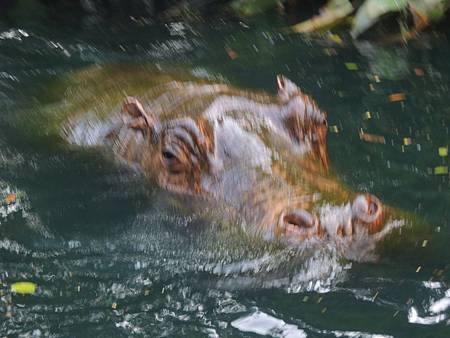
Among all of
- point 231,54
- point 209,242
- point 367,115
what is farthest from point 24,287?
point 231,54

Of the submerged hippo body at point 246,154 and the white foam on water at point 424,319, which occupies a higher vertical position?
the submerged hippo body at point 246,154

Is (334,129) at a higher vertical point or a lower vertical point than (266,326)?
higher

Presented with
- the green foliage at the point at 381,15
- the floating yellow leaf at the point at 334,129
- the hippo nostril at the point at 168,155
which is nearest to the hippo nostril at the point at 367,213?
the hippo nostril at the point at 168,155

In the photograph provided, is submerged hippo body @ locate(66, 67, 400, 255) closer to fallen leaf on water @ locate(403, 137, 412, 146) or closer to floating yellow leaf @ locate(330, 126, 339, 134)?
floating yellow leaf @ locate(330, 126, 339, 134)

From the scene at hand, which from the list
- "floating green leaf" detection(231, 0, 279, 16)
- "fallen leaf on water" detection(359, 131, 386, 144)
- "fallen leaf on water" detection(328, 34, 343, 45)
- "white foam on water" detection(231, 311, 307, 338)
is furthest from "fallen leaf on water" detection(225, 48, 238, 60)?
"white foam on water" detection(231, 311, 307, 338)

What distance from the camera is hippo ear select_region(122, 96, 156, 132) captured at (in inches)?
260

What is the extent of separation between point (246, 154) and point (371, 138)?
2.33m

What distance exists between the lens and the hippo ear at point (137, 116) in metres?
6.61

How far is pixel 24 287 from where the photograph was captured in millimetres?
5457

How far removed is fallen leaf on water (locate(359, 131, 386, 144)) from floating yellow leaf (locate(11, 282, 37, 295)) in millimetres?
3633

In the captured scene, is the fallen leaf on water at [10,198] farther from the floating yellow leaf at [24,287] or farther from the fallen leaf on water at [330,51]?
the fallen leaf on water at [330,51]

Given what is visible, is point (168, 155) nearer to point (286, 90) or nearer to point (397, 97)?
point (286, 90)

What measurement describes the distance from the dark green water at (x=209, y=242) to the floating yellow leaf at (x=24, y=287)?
5cm

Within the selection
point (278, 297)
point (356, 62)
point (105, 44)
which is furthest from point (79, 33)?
point (278, 297)
